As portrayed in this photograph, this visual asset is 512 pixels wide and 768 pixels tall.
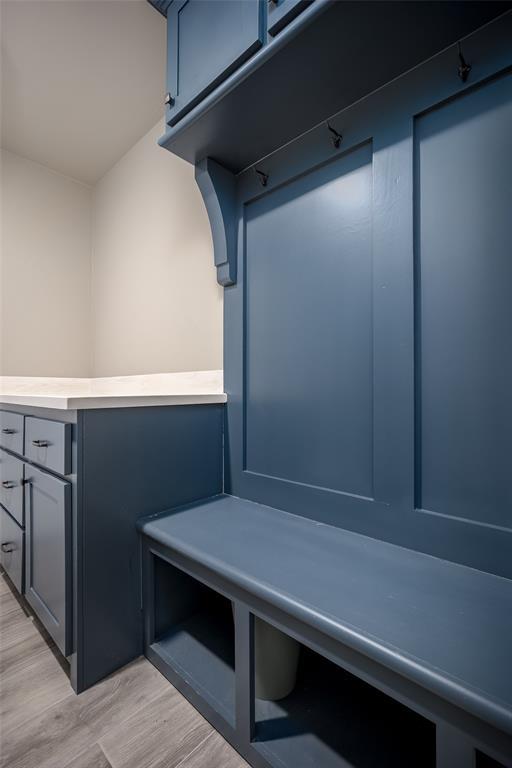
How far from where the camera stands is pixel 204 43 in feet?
3.72

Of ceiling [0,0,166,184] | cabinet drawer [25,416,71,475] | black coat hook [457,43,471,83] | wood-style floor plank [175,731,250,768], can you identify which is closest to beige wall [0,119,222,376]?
ceiling [0,0,166,184]

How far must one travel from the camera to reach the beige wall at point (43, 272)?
2.31 metres

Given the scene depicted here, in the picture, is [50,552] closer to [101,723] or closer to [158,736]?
[101,723]

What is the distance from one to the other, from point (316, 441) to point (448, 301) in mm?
588

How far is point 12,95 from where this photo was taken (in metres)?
1.87

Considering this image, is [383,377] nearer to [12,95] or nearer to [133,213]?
[133,213]

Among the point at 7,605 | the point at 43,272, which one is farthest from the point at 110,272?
the point at 7,605

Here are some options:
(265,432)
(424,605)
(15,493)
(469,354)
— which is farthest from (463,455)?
(15,493)

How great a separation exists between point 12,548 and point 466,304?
1940mm

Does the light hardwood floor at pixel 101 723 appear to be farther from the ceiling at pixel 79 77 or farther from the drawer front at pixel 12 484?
the ceiling at pixel 79 77

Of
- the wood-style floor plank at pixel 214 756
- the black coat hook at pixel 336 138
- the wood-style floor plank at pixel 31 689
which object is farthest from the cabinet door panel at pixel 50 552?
the black coat hook at pixel 336 138

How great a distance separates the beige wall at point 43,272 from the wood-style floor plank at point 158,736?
6.84 feet

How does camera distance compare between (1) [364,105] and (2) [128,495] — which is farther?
(2) [128,495]

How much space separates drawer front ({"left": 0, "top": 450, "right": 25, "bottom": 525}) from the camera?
4.76 feet
